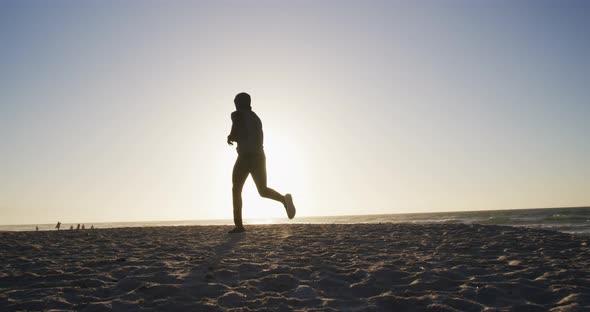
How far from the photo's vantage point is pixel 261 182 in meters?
7.99

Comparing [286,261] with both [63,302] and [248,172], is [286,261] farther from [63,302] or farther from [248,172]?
[248,172]

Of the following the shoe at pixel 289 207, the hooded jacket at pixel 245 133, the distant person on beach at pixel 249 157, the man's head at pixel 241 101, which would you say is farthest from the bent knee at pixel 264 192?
the man's head at pixel 241 101

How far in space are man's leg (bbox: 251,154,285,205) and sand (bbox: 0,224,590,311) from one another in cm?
188

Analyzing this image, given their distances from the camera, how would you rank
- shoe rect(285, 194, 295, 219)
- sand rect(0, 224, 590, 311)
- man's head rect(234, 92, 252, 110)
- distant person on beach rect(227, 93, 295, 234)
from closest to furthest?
sand rect(0, 224, 590, 311)
shoe rect(285, 194, 295, 219)
distant person on beach rect(227, 93, 295, 234)
man's head rect(234, 92, 252, 110)

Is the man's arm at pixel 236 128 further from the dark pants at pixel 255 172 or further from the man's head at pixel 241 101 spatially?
the dark pants at pixel 255 172

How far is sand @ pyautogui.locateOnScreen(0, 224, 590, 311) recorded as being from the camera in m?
3.06

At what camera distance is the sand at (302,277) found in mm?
3059

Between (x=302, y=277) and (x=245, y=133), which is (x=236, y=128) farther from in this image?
(x=302, y=277)

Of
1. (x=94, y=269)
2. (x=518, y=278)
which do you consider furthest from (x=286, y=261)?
(x=518, y=278)

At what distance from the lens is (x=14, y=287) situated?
355 centimetres

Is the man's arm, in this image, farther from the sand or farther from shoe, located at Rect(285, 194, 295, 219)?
the sand

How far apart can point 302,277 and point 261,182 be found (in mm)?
4187

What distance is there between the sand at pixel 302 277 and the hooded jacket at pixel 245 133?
2.39 meters

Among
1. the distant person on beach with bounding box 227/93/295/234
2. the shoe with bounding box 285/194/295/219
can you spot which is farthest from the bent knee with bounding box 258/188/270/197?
the shoe with bounding box 285/194/295/219
